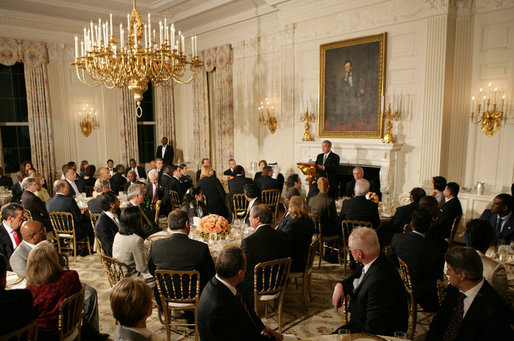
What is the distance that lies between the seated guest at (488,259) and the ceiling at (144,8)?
293 inches

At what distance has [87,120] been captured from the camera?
1161 cm

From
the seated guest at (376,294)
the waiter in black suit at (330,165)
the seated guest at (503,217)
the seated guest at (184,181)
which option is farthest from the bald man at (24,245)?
the waiter in black suit at (330,165)

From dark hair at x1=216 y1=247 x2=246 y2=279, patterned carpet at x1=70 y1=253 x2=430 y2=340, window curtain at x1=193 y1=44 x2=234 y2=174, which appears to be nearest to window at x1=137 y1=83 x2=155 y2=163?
window curtain at x1=193 y1=44 x2=234 y2=174

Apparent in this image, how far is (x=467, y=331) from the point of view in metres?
2.38

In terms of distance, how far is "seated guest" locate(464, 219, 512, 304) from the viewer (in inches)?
123

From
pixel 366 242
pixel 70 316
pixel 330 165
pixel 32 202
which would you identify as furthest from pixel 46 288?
pixel 330 165

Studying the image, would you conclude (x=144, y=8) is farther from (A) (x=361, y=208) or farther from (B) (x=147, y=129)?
(A) (x=361, y=208)

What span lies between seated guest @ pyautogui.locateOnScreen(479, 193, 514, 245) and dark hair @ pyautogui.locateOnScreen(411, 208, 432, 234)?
1527 millimetres

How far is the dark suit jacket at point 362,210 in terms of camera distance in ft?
17.9

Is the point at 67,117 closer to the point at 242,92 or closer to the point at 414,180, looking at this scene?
the point at 242,92

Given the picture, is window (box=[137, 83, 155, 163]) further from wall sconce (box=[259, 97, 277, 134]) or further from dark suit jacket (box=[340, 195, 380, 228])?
dark suit jacket (box=[340, 195, 380, 228])

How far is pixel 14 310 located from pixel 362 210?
443 centimetres

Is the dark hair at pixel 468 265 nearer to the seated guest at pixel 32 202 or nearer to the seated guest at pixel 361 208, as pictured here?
the seated guest at pixel 361 208

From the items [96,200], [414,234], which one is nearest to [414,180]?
[414,234]
